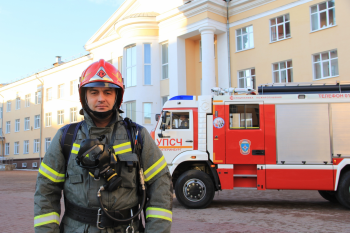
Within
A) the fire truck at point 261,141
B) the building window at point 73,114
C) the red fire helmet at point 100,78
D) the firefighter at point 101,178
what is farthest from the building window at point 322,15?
the building window at point 73,114

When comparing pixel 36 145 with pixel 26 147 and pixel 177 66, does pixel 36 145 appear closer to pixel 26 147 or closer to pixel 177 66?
pixel 26 147

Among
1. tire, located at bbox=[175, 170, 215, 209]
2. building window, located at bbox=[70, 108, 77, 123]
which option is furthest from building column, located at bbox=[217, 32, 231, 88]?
building window, located at bbox=[70, 108, 77, 123]

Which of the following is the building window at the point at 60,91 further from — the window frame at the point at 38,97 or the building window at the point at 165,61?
the building window at the point at 165,61

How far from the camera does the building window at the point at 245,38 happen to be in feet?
73.9

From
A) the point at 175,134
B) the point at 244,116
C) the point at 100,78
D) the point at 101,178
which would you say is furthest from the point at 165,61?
the point at 101,178

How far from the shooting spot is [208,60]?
880 inches

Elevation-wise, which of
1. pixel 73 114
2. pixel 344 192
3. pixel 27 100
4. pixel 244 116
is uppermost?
pixel 27 100

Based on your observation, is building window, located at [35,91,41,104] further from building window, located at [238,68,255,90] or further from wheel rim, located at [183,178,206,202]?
wheel rim, located at [183,178,206,202]

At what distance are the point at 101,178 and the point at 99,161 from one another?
16cm

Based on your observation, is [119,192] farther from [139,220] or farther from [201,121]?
[201,121]

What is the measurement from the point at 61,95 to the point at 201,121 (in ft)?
106

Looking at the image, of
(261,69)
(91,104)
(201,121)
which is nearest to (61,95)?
(261,69)

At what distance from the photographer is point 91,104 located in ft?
7.88

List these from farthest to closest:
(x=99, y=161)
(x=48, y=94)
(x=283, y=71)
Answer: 1. (x=48, y=94)
2. (x=283, y=71)
3. (x=99, y=161)
